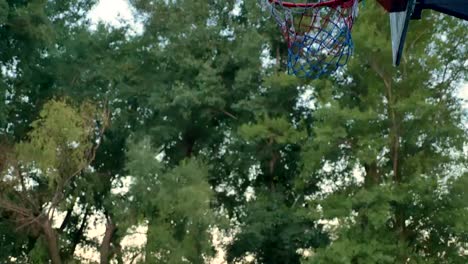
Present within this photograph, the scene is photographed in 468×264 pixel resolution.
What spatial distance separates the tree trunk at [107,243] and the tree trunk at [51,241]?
1.96 m

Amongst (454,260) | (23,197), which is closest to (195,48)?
(23,197)

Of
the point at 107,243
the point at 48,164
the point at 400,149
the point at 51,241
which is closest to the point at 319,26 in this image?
the point at 400,149

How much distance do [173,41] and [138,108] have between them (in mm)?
2866

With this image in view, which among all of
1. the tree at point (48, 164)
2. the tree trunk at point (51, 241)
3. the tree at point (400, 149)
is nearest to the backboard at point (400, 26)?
the tree at point (400, 149)

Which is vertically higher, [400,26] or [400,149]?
[400,149]

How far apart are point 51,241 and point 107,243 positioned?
2976mm

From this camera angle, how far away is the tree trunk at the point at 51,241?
61.2 ft

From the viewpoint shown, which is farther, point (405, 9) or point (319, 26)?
point (319, 26)

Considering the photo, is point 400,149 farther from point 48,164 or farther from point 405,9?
point 405,9

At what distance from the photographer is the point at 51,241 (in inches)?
757

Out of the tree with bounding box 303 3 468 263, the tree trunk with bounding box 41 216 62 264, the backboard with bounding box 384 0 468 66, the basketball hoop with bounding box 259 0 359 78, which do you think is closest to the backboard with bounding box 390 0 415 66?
the backboard with bounding box 384 0 468 66

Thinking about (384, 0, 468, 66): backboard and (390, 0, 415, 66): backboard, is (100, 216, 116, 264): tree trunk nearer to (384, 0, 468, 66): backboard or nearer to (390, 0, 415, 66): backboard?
(390, 0, 415, 66): backboard

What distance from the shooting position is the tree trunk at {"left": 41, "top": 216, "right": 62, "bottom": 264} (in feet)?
61.2

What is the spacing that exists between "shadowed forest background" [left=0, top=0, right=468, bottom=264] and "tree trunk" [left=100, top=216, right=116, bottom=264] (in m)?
0.05
